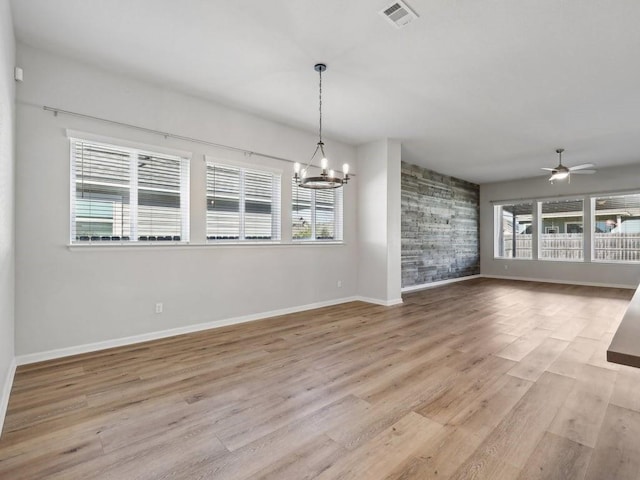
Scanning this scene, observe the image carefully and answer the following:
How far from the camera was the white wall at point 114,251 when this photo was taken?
3.16 meters

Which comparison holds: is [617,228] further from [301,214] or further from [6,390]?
[6,390]

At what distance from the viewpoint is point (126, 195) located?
3.74 metres

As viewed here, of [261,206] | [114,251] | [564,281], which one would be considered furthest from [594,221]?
[114,251]

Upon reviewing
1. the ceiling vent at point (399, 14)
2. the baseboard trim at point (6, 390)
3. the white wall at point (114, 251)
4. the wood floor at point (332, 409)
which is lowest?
the wood floor at point (332, 409)

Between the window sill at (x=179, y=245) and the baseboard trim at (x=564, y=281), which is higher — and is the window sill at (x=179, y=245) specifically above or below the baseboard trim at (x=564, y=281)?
above

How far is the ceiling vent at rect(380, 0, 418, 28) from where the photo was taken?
8.41ft

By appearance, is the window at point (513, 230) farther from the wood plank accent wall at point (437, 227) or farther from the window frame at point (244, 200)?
the window frame at point (244, 200)

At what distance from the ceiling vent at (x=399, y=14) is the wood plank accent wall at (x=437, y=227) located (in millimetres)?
4952

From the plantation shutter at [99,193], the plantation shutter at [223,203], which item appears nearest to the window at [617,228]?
the plantation shutter at [223,203]

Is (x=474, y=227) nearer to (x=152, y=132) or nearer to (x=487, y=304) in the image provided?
(x=487, y=304)

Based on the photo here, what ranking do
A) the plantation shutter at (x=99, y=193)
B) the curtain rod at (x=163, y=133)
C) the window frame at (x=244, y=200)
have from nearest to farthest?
the curtain rod at (x=163, y=133) < the plantation shutter at (x=99, y=193) < the window frame at (x=244, y=200)

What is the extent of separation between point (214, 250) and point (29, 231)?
1.91 meters

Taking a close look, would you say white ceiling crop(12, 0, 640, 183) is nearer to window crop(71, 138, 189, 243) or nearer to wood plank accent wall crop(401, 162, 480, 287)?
window crop(71, 138, 189, 243)

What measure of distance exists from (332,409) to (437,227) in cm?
719
